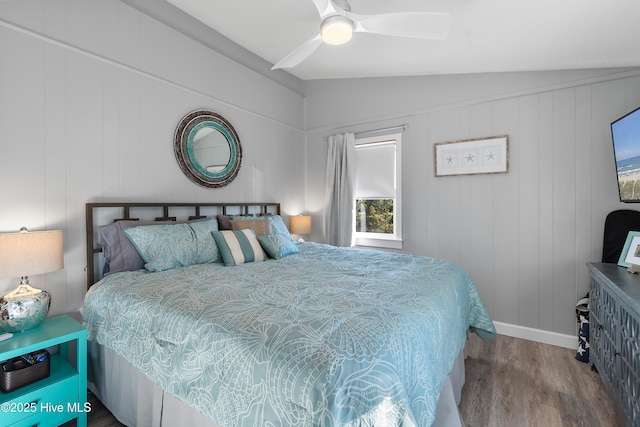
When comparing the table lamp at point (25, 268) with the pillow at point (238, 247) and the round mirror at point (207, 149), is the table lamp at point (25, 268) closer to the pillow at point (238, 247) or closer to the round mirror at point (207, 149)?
the pillow at point (238, 247)

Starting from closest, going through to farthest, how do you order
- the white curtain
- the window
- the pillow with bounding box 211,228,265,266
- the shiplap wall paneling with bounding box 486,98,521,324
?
the pillow with bounding box 211,228,265,266, the shiplap wall paneling with bounding box 486,98,521,324, the window, the white curtain

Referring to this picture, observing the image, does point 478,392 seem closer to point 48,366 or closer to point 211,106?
point 48,366

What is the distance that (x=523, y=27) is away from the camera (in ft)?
6.73

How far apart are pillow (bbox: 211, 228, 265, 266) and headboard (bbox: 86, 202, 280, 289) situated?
0.62 metres

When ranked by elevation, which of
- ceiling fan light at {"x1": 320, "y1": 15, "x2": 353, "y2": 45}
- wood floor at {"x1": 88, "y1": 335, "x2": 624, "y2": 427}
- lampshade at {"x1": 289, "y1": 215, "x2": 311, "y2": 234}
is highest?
ceiling fan light at {"x1": 320, "y1": 15, "x2": 353, "y2": 45}

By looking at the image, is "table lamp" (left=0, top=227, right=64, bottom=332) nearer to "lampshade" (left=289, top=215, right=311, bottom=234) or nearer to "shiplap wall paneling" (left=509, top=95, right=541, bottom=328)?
"lampshade" (left=289, top=215, right=311, bottom=234)

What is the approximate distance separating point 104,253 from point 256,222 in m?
1.26

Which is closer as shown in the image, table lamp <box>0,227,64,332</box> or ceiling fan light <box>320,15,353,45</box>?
table lamp <box>0,227,64,332</box>

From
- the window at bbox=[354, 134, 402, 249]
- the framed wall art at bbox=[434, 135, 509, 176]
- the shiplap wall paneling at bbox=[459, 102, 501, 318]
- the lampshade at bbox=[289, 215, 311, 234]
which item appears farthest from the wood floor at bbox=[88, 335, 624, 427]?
the lampshade at bbox=[289, 215, 311, 234]

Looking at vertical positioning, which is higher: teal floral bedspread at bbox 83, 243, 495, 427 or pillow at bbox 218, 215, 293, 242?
pillow at bbox 218, 215, 293, 242

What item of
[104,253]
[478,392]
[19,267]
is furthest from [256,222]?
[478,392]

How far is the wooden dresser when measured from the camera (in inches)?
62.7

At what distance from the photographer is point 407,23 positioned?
6.19ft

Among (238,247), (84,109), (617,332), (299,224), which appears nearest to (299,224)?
(299,224)
